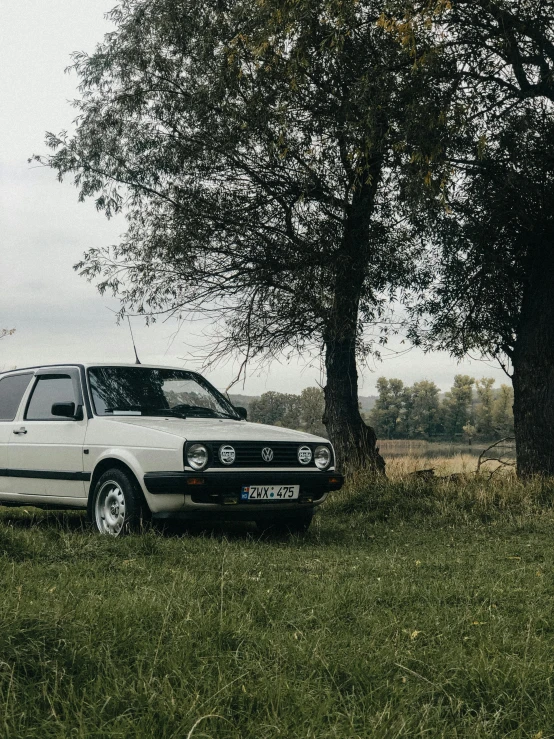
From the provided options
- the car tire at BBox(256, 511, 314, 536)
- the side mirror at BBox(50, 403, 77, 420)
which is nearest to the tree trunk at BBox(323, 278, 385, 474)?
the car tire at BBox(256, 511, 314, 536)

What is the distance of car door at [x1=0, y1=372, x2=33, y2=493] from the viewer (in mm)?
9727

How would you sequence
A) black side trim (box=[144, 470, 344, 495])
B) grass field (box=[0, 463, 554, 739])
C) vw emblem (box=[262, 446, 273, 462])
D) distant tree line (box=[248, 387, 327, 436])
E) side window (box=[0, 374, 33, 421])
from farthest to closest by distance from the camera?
distant tree line (box=[248, 387, 327, 436]) → side window (box=[0, 374, 33, 421]) → vw emblem (box=[262, 446, 273, 462]) → black side trim (box=[144, 470, 344, 495]) → grass field (box=[0, 463, 554, 739])

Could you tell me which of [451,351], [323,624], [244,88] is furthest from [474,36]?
[323,624]


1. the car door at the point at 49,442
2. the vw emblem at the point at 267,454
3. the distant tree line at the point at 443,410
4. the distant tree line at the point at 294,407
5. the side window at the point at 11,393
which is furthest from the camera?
the distant tree line at the point at 443,410

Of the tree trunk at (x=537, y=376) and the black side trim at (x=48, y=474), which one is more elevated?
the tree trunk at (x=537, y=376)

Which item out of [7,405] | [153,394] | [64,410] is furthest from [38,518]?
[153,394]

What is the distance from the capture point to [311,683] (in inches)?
138

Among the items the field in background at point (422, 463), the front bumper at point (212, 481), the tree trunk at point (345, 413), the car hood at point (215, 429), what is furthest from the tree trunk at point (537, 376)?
the front bumper at point (212, 481)

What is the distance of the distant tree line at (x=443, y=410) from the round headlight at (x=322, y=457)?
27956mm

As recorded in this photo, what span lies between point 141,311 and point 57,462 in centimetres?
702

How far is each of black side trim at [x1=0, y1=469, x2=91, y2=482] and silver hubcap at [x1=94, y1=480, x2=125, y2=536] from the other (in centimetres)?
31

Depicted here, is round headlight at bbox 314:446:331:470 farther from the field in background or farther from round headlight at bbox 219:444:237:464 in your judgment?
the field in background

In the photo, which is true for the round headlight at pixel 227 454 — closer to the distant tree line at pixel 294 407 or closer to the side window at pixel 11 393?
the side window at pixel 11 393

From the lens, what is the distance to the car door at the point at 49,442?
869 cm
